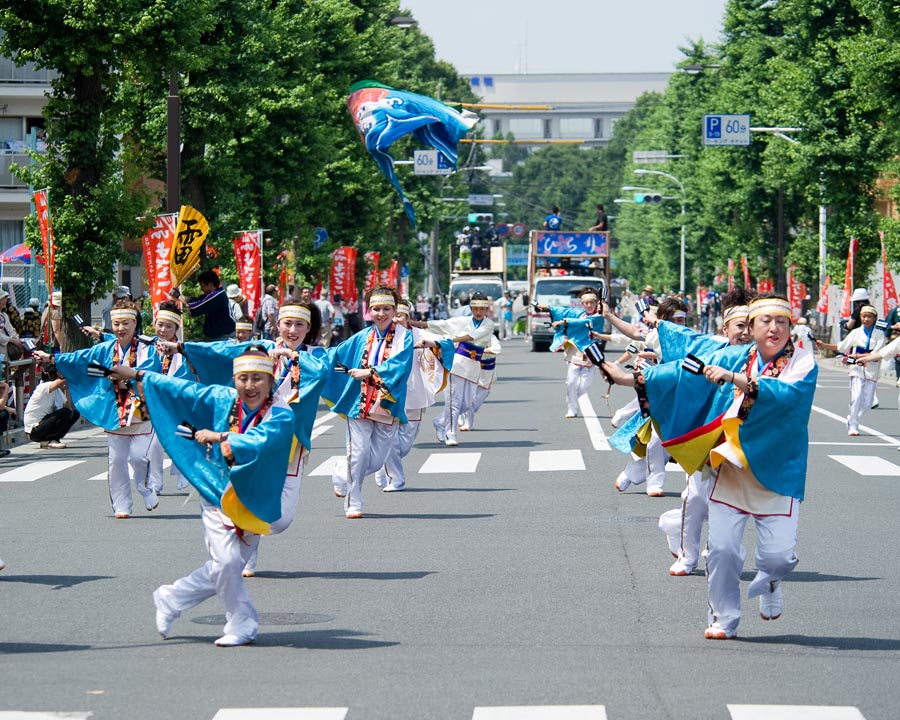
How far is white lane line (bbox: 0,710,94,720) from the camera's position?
260 inches

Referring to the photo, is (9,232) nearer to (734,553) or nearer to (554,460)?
(554,460)

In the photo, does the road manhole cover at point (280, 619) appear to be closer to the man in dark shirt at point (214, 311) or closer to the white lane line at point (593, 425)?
the white lane line at point (593, 425)

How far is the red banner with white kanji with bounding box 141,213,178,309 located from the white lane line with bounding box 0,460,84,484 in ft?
22.9

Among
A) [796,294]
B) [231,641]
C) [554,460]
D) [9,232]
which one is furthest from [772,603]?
[796,294]

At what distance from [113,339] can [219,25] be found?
61.8 feet

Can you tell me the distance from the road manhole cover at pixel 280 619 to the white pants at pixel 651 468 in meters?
5.59

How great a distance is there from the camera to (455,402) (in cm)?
2125

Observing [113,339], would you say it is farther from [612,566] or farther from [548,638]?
[548,638]

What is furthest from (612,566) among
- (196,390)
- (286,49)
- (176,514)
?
(286,49)

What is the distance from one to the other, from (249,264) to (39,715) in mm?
26984

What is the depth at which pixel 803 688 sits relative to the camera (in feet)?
23.4

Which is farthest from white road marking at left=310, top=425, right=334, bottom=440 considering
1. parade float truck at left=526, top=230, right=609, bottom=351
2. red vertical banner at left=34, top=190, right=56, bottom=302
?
parade float truck at left=526, top=230, right=609, bottom=351

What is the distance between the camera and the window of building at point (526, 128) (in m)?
161

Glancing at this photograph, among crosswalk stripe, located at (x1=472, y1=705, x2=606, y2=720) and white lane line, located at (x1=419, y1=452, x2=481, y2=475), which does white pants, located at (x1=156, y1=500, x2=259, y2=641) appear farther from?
white lane line, located at (x1=419, y1=452, x2=481, y2=475)
